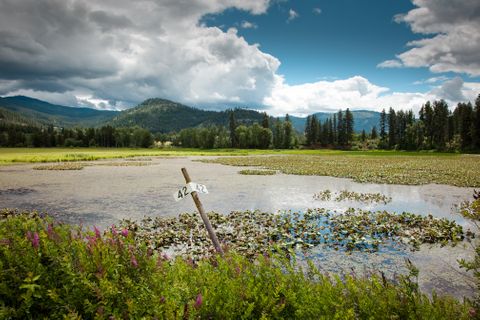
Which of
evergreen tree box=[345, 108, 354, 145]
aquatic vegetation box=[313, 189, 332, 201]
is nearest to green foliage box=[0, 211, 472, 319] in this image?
aquatic vegetation box=[313, 189, 332, 201]

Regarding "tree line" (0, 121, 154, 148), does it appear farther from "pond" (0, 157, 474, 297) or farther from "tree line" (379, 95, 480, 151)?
"pond" (0, 157, 474, 297)

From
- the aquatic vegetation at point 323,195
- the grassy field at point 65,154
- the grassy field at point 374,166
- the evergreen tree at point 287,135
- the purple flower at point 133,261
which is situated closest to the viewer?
the purple flower at point 133,261

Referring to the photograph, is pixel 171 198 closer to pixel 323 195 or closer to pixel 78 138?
pixel 323 195

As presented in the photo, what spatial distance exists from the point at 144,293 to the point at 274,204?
43.6ft

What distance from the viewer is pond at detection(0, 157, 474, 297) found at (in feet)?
26.0

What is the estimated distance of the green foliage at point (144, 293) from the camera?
3.41 meters

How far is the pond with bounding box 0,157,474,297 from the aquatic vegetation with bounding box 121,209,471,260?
2.70ft

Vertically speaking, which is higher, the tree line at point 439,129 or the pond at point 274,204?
the tree line at point 439,129

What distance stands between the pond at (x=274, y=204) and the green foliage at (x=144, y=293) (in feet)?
10.1

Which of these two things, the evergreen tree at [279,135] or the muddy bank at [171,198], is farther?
the evergreen tree at [279,135]

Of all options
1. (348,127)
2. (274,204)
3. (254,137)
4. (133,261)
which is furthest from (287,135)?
(133,261)

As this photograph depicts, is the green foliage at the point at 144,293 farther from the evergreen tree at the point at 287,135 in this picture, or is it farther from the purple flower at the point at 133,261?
the evergreen tree at the point at 287,135

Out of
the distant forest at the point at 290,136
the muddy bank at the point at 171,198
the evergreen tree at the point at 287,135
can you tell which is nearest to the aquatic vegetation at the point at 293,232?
the muddy bank at the point at 171,198

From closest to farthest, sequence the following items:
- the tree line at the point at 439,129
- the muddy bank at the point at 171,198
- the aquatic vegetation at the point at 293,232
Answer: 1. the aquatic vegetation at the point at 293,232
2. the muddy bank at the point at 171,198
3. the tree line at the point at 439,129
